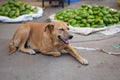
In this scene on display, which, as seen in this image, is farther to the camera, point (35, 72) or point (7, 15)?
point (7, 15)

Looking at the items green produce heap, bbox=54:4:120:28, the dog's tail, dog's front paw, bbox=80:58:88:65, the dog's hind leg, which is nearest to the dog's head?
dog's front paw, bbox=80:58:88:65

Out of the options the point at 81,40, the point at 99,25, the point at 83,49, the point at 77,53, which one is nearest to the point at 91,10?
the point at 99,25

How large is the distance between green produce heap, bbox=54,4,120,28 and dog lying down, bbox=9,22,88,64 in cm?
127

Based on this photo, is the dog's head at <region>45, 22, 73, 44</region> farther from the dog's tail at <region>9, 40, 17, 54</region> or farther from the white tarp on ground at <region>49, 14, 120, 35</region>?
the white tarp on ground at <region>49, 14, 120, 35</region>

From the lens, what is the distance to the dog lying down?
3274 millimetres

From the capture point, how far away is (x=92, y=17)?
4926 mm

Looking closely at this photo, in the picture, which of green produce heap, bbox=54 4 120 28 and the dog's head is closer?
the dog's head

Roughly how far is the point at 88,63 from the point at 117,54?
0.53 metres

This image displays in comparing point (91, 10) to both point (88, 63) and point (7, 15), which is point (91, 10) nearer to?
point (7, 15)

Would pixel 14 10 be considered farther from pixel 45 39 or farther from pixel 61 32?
pixel 61 32

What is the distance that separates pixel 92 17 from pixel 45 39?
1.71 metres

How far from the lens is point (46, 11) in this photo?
22.0 feet

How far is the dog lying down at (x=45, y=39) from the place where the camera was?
3274mm

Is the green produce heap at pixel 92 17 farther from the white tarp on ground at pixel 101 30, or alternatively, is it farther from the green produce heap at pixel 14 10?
the green produce heap at pixel 14 10
